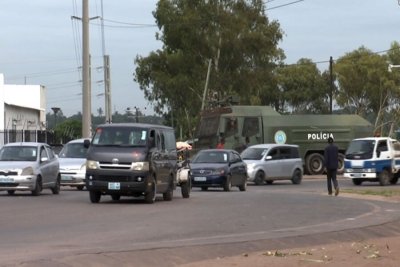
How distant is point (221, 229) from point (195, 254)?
153 inches

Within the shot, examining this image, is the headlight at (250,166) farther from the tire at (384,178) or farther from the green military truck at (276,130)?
the green military truck at (276,130)

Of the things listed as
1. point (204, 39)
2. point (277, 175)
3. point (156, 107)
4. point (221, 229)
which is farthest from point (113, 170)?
point (156, 107)

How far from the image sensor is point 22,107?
76562mm

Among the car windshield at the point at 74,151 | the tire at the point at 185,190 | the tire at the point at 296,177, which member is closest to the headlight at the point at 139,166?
the tire at the point at 185,190

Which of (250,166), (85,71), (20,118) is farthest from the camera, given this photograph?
(20,118)

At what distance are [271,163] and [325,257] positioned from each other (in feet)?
88.1

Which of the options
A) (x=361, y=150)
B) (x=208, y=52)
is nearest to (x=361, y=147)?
(x=361, y=150)

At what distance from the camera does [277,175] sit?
40.5 metres

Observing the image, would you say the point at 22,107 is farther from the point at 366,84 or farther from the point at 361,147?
the point at 361,147

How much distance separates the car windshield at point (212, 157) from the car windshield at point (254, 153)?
4971 mm

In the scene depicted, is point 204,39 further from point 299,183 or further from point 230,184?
point 230,184

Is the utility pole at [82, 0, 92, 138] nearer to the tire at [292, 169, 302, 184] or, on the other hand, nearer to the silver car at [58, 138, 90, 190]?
the silver car at [58, 138, 90, 190]

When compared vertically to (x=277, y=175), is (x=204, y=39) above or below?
above

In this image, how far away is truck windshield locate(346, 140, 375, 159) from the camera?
1535 inches
